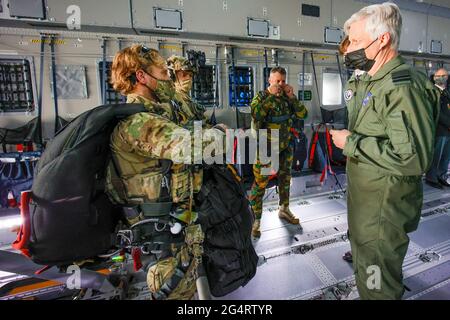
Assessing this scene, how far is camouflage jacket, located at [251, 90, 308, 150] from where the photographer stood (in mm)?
3059

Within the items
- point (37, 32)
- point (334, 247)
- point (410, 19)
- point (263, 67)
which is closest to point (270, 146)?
point (334, 247)

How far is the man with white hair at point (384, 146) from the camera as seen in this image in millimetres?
1240

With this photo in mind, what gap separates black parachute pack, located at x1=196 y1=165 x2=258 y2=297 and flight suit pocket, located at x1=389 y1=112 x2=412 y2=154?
87 centimetres

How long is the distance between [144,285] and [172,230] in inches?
50.0

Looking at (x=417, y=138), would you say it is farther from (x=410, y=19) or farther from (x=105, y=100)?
(x=410, y=19)

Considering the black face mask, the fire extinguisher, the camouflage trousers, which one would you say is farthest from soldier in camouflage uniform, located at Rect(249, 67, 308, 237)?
the fire extinguisher

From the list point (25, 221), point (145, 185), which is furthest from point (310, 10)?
point (25, 221)

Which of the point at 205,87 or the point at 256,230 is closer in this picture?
the point at 256,230

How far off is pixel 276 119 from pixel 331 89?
117 inches

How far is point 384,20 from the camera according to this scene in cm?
136

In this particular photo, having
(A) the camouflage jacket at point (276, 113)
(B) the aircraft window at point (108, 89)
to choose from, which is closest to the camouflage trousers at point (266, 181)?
(A) the camouflage jacket at point (276, 113)

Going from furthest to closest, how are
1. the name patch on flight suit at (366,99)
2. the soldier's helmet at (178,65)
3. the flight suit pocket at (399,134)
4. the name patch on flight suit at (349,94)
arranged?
the soldier's helmet at (178,65) < the name patch on flight suit at (349,94) < the name patch on flight suit at (366,99) < the flight suit pocket at (399,134)

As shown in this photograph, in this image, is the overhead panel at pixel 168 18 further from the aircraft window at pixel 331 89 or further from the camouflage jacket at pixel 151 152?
the aircraft window at pixel 331 89

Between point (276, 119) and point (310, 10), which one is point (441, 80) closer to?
point (310, 10)
